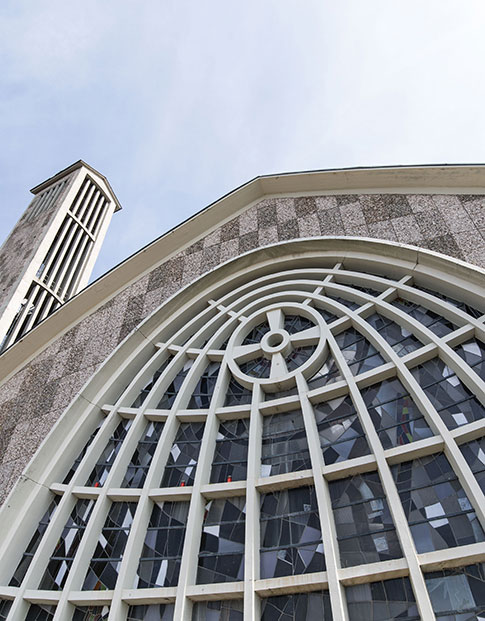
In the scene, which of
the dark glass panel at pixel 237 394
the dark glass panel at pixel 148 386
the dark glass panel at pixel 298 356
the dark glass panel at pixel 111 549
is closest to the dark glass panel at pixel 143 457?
the dark glass panel at pixel 111 549

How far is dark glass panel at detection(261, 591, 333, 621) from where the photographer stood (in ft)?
13.5

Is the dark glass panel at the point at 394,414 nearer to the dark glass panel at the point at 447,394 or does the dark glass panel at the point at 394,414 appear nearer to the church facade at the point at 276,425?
the church facade at the point at 276,425

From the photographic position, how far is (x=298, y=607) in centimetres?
421

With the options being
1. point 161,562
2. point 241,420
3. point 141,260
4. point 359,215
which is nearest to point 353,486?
point 241,420

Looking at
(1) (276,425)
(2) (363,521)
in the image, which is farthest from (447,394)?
(1) (276,425)

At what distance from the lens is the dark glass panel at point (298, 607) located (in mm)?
4117

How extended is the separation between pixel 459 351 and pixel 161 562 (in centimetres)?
414

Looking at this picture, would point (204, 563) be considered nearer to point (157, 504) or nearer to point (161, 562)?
point (161, 562)

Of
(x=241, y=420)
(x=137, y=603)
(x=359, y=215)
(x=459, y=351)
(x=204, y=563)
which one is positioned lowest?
(x=137, y=603)

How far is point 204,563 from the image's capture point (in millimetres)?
4797

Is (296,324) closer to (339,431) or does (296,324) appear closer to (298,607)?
(339,431)

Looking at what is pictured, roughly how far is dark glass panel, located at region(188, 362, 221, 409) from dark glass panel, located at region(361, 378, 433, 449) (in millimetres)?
2184

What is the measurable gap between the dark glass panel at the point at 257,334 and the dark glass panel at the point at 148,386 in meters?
1.36

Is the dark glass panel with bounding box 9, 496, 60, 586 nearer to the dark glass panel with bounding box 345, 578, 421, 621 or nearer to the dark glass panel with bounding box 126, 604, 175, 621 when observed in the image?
the dark glass panel with bounding box 126, 604, 175, 621
